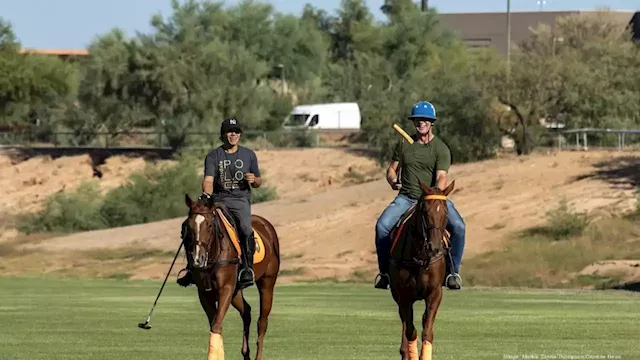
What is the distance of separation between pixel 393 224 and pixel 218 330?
2334 millimetres

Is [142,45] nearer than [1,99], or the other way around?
[142,45]

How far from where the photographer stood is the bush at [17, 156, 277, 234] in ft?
221

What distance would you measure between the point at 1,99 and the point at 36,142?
31.2 ft

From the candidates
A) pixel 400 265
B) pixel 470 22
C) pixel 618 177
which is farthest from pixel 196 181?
pixel 470 22

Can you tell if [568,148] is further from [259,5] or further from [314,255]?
[259,5]

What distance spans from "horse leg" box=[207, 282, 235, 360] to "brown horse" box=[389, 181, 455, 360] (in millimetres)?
1882

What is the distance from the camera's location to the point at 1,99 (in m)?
105

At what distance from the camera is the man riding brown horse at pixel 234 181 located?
17523mm

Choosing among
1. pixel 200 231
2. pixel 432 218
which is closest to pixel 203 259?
pixel 200 231

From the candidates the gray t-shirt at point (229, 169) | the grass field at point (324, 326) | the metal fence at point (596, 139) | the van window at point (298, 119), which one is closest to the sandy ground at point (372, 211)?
the metal fence at point (596, 139)

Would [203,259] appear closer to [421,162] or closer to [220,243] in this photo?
[220,243]

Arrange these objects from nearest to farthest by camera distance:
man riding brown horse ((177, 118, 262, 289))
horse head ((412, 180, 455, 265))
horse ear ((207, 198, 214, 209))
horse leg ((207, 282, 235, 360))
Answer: horse head ((412, 180, 455, 265)) → horse leg ((207, 282, 235, 360)) → horse ear ((207, 198, 214, 209)) → man riding brown horse ((177, 118, 262, 289))

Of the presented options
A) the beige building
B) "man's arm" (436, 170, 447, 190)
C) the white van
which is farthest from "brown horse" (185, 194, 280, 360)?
the beige building

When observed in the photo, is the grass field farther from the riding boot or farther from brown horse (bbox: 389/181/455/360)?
brown horse (bbox: 389/181/455/360)
